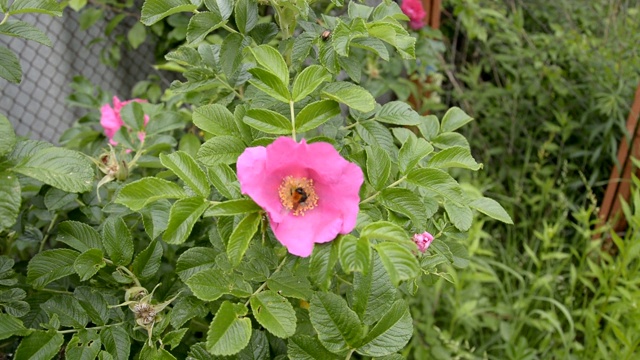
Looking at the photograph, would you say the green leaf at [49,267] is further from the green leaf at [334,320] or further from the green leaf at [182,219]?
the green leaf at [334,320]

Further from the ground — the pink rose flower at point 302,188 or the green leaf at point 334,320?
the pink rose flower at point 302,188

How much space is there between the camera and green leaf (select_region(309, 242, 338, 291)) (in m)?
0.68

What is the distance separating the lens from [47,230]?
1149mm

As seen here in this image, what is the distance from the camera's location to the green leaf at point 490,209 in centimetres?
91

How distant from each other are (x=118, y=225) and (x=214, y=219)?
0.61 ft

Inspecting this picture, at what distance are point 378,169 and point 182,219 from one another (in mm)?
275

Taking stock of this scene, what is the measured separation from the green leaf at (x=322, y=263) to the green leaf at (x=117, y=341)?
0.34m

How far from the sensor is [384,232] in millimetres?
664

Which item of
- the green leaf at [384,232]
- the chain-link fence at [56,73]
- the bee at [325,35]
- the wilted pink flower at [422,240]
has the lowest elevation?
the chain-link fence at [56,73]

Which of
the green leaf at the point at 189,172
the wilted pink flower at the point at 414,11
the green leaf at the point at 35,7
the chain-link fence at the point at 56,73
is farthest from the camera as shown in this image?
the chain-link fence at the point at 56,73

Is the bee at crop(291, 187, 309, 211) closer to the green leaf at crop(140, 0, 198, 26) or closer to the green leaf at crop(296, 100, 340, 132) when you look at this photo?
the green leaf at crop(296, 100, 340, 132)

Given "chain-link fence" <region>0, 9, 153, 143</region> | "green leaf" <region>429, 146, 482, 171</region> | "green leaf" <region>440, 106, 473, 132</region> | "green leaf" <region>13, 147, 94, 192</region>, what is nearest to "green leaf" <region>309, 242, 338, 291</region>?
"green leaf" <region>429, 146, 482, 171</region>

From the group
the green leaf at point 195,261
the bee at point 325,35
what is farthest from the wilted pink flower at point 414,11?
the green leaf at point 195,261

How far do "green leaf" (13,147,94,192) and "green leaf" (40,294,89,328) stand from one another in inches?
8.3
